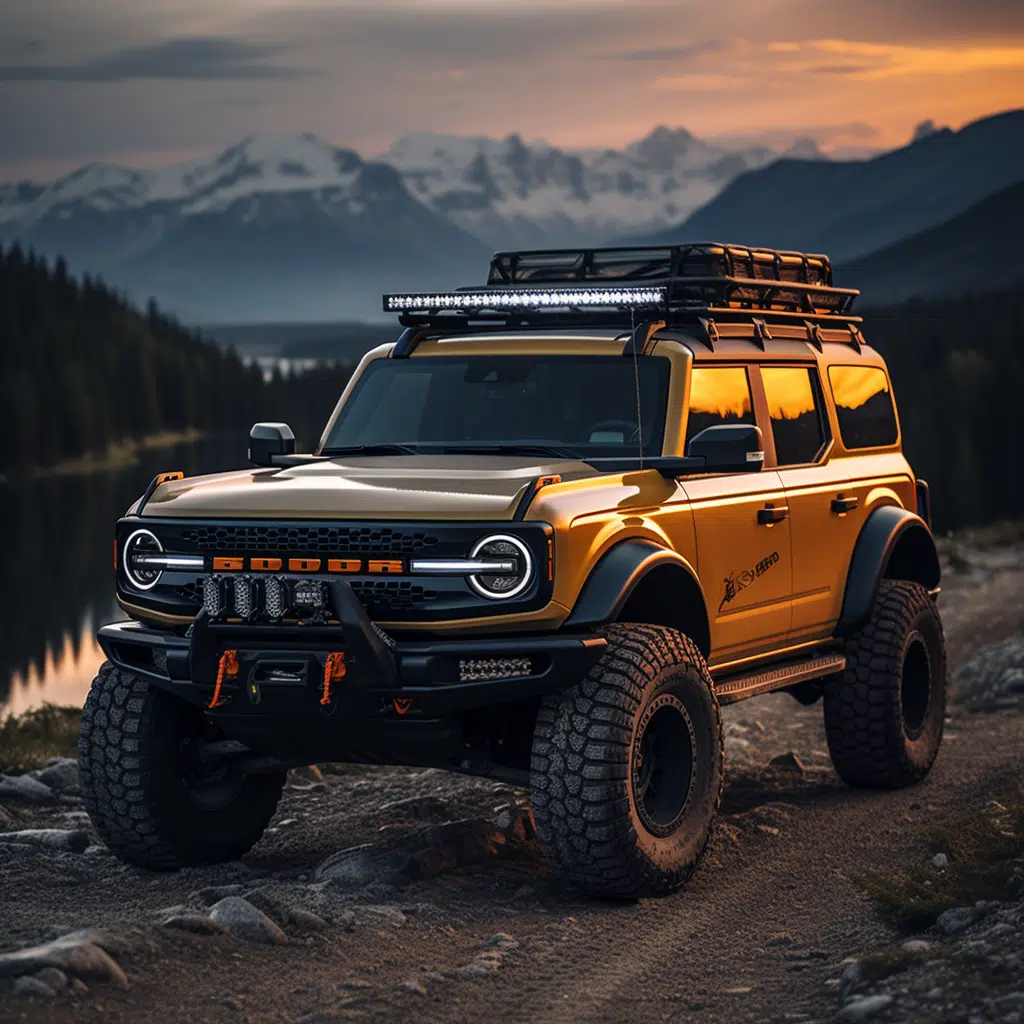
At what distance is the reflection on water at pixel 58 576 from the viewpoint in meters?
36.9

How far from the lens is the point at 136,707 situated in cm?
783

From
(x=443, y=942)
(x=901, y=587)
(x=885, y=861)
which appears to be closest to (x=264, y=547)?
(x=443, y=942)

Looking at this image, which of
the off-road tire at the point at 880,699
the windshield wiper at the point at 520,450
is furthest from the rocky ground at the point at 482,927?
the windshield wiper at the point at 520,450

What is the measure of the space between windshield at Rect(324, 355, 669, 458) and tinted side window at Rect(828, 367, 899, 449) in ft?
6.63

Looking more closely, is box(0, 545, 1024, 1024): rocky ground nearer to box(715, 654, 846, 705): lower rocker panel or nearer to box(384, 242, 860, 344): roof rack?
box(715, 654, 846, 705): lower rocker panel

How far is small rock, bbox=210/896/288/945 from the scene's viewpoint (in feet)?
21.9

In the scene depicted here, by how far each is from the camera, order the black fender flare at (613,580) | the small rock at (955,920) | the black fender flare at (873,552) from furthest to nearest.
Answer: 1. the black fender flare at (873,552)
2. the black fender flare at (613,580)
3. the small rock at (955,920)

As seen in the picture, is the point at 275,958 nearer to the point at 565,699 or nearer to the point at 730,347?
the point at 565,699

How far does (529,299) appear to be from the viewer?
884 centimetres

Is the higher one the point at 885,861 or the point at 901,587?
the point at 901,587

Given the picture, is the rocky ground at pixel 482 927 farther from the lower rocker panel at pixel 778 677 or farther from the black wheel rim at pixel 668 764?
the lower rocker panel at pixel 778 677

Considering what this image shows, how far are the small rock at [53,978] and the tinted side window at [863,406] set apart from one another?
560 cm

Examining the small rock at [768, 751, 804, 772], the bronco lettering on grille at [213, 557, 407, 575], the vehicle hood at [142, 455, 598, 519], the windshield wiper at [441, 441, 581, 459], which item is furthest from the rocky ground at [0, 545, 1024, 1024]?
the windshield wiper at [441, 441, 581, 459]

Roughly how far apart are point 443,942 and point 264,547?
168 cm
